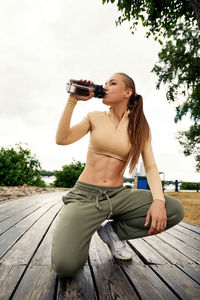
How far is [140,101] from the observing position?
83.3 inches

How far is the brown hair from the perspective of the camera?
195 centimetres

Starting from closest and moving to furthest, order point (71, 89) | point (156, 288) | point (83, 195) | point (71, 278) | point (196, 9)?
point (156, 288)
point (71, 278)
point (71, 89)
point (83, 195)
point (196, 9)

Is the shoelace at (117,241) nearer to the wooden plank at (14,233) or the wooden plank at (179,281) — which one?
the wooden plank at (179,281)

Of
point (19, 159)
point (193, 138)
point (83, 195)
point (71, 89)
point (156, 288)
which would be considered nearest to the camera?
point (156, 288)

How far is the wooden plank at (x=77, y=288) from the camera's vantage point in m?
1.26

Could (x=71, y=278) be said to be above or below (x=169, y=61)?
below

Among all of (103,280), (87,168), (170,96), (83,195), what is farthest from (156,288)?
(170,96)

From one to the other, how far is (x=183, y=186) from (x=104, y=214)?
80.1ft

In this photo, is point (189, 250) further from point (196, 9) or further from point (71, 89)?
point (196, 9)

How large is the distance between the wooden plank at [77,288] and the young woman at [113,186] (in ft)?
0.41

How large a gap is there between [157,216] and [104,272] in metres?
0.56

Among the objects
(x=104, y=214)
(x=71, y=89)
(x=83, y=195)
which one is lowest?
(x=104, y=214)

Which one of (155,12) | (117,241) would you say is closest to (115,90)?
(117,241)

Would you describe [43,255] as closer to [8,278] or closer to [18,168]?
[8,278]
